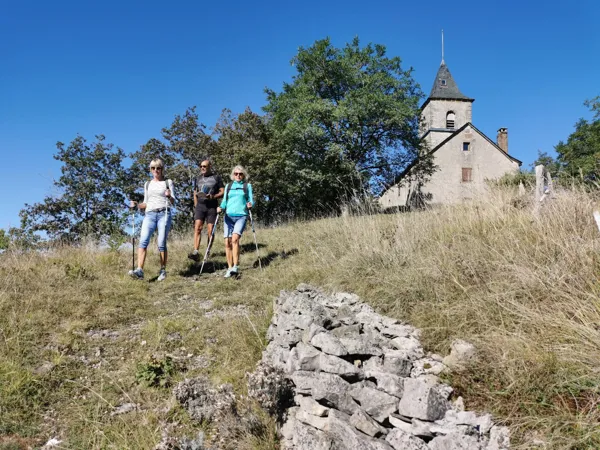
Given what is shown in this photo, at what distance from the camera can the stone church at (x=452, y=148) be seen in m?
26.1

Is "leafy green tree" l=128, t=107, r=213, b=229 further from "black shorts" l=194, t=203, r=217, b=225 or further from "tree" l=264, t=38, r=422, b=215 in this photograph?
"black shorts" l=194, t=203, r=217, b=225

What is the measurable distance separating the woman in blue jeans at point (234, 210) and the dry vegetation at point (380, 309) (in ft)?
1.76

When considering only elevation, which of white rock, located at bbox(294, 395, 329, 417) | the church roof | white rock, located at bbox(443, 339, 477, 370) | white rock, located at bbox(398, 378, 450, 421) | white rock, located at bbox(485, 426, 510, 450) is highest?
the church roof

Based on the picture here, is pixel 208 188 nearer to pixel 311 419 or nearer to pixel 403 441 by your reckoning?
pixel 311 419

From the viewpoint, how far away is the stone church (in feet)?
85.5

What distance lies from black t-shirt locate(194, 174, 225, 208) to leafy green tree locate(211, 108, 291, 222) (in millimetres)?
13335

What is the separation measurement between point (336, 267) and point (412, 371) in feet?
8.32

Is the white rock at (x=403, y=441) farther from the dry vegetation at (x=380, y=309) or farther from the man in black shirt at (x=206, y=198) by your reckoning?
the man in black shirt at (x=206, y=198)

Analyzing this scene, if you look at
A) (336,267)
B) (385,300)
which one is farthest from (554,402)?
(336,267)

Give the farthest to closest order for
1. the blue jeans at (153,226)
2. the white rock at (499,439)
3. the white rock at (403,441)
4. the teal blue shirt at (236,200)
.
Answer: the teal blue shirt at (236,200) < the blue jeans at (153,226) < the white rock at (403,441) < the white rock at (499,439)

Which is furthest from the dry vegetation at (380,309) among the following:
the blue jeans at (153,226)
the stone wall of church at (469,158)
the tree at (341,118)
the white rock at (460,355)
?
the stone wall of church at (469,158)

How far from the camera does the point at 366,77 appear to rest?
21.8 meters

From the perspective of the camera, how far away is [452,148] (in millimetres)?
32062

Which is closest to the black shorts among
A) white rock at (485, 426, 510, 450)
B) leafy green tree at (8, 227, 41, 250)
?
leafy green tree at (8, 227, 41, 250)
